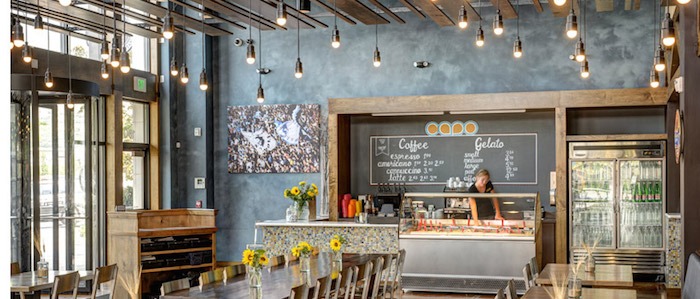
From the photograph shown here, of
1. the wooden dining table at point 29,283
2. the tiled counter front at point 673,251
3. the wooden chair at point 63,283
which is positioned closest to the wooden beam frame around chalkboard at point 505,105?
the tiled counter front at point 673,251

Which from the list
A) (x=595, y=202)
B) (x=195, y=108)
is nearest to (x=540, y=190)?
(x=595, y=202)

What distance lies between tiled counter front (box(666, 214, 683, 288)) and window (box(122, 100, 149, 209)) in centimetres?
749

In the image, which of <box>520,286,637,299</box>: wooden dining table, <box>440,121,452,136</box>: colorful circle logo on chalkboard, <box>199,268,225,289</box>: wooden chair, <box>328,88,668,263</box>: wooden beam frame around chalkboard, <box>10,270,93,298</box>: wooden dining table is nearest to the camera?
<box>520,286,637,299</box>: wooden dining table

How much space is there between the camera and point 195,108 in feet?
43.4

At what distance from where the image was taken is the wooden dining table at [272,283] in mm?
5930

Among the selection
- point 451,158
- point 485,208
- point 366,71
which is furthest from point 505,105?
point 366,71

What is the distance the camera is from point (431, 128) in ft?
41.2

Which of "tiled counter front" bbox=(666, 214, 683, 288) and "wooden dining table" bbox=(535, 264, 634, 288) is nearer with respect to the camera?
"wooden dining table" bbox=(535, 264, 634, 288)

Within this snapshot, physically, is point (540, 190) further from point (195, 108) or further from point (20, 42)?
point (20, 42)

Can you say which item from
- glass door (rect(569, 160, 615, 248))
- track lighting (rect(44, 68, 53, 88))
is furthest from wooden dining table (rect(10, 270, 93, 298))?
glass door (rect(569, 160, 615, 248))

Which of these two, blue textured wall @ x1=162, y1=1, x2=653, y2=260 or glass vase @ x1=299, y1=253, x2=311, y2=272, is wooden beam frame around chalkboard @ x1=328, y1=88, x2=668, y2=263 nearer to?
blue textured wall @ x1=162, y1=1, x2=653, y2=260

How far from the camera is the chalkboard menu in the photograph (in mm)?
12211

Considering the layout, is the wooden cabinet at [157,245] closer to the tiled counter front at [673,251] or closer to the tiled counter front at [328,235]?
the tiled counter front at [328,235]

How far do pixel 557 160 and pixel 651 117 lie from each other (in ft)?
4.89
